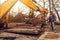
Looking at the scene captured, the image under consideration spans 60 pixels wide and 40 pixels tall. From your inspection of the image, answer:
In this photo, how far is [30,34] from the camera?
10000mm

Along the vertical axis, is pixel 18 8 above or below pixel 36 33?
above

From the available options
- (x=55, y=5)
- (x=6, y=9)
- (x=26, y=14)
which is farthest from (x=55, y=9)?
(x=6, y=9)

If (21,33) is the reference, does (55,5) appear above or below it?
above

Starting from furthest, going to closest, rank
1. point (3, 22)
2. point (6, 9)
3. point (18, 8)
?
point (18, 8)
point (3, 22)
point (6, 9)

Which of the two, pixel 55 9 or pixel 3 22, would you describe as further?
pixel 55 9

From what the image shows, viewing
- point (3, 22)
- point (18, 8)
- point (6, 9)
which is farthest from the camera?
point (18, 8)

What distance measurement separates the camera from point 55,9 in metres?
17.8

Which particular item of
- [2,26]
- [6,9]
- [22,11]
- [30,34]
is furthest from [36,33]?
[22,11]

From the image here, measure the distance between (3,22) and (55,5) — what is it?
741 cm

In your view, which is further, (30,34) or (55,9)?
(55,9)

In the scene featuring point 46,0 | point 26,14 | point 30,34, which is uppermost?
point 46,0

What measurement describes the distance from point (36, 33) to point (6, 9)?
2.02 m

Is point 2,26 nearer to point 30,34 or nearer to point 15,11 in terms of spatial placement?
point 30,34

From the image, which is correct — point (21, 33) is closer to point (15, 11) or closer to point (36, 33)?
point (36, 33)
